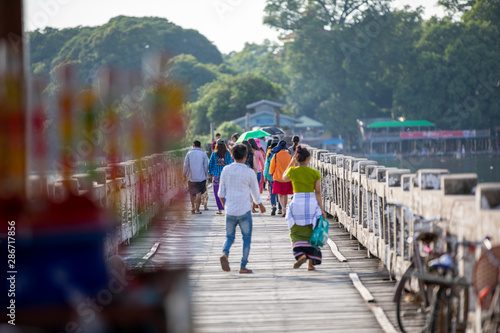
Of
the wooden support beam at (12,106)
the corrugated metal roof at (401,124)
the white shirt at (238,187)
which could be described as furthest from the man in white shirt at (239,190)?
the corrugated metal roof at (401,124)

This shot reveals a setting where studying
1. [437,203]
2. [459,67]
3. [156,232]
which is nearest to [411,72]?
[459,67]

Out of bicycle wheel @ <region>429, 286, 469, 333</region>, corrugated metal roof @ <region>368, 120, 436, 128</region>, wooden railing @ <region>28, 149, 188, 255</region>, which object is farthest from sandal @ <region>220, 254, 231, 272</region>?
corrugated metal roof @ <region>368, 120, 436, 128</region>

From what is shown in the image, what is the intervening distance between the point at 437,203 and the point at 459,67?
2791 inches

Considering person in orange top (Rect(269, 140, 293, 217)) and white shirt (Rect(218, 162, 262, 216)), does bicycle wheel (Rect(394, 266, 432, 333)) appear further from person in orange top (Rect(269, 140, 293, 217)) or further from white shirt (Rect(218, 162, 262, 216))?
person in orange top (Rect(269, 140, 293, 217))

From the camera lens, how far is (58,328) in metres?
4.34

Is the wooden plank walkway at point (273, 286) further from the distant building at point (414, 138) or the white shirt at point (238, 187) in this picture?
the distant building at point (414, 138)

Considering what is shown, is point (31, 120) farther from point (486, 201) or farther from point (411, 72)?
point (411, 72)

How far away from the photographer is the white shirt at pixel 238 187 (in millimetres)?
8820

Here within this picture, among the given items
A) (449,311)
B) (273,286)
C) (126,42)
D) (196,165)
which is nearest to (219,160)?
(196,165)

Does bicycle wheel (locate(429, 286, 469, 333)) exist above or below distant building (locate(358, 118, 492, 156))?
below

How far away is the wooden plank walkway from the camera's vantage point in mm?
6781

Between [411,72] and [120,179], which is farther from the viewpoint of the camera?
[411,72]

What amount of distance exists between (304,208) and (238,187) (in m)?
0.83

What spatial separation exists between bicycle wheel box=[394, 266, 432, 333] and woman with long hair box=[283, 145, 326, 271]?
2377 mm
